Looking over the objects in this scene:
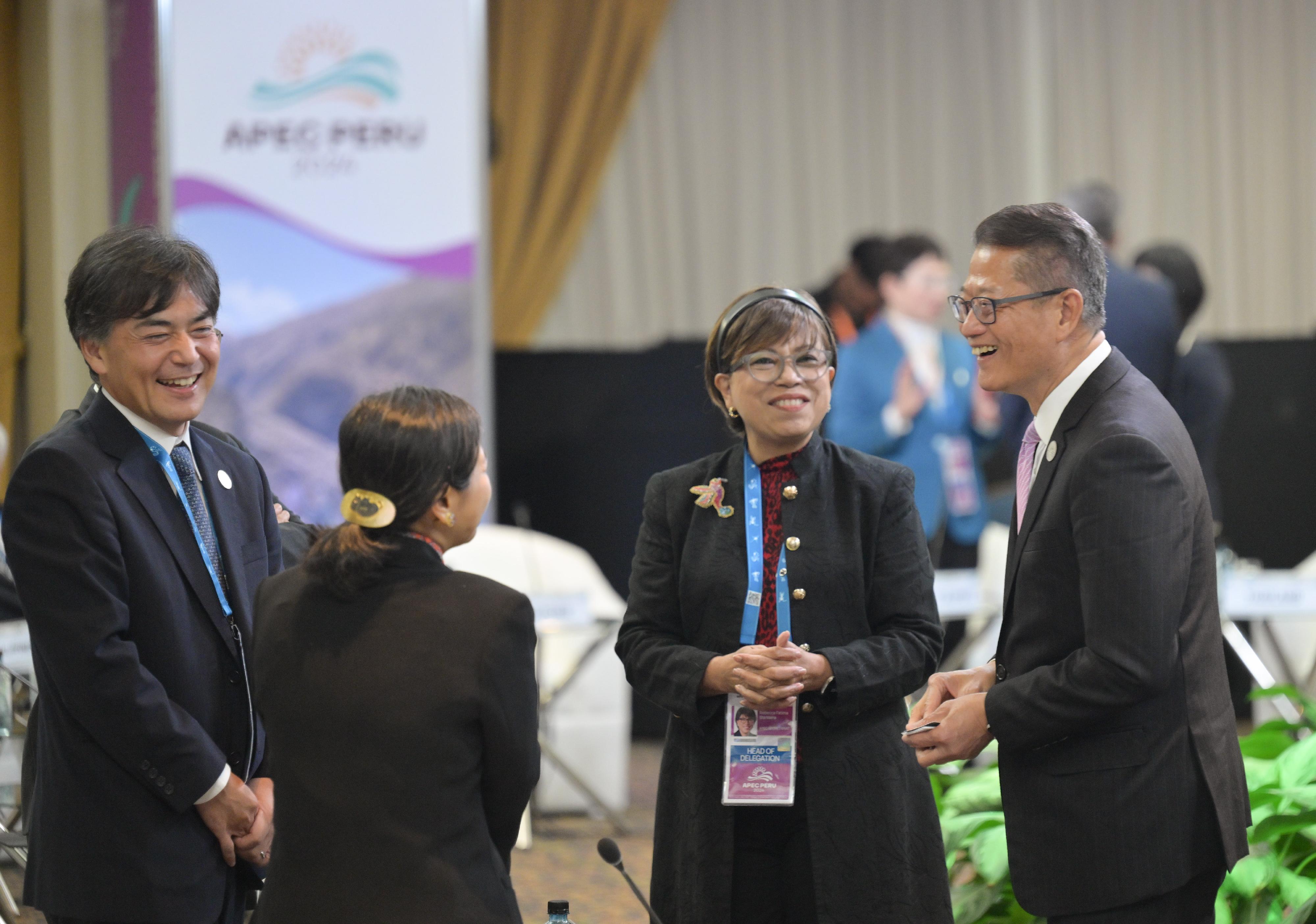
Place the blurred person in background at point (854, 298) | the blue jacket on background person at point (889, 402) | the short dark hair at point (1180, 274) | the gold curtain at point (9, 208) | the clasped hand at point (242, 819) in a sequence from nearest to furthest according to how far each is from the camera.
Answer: the clasped hand at point (242, 819), the short dark hair at point (1180, 274), the gold curtain at point (9, 208), the blue jacket on background person at point (889, 402), the blurred person in background at point (854, 298)

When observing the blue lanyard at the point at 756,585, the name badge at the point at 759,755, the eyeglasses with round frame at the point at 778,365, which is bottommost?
the name badge at the point at 759,755

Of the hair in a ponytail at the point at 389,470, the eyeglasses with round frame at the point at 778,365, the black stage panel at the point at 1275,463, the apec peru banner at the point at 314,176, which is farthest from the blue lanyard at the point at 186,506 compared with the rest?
the black stage panel at the point at 1275,463

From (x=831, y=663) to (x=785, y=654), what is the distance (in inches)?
3.1

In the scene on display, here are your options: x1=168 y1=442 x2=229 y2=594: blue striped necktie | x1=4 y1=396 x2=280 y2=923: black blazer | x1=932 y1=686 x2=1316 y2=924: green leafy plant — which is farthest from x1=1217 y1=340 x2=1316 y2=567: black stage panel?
x1=4 y1=396 x2=280 y2=923: black blazer

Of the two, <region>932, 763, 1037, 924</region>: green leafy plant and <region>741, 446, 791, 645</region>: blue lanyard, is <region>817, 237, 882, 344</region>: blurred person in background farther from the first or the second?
<region>741, 446, 791, 645</region>: blue lanyard

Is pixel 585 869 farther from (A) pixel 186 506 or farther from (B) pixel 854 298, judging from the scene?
(B) pixel 854 298

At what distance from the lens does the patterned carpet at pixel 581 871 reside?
379 centimetres

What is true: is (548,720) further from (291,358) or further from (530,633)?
(530,633)

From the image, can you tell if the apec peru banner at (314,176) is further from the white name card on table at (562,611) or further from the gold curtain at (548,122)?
the gold curtain at (548,122)

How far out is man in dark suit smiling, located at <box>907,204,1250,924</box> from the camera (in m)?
1.85

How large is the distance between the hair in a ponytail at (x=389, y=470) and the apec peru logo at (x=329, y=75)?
3.56 meters

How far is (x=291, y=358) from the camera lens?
512 cm

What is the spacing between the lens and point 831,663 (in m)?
2.11

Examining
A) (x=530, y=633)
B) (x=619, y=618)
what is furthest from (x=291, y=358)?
(x=530, y=633)
